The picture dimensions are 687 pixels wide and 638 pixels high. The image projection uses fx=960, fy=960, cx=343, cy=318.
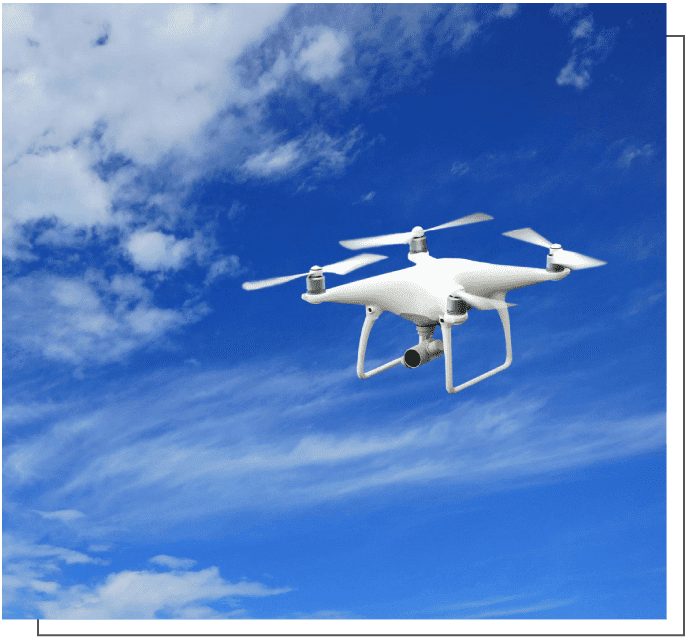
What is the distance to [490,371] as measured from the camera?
1327cm

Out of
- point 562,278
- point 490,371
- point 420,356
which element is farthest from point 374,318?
point 562,278

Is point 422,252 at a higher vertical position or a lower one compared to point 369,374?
higher

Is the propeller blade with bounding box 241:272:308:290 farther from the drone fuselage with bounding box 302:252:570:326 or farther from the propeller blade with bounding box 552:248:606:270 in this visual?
the propeller blade with bounding box 552:248:606:270

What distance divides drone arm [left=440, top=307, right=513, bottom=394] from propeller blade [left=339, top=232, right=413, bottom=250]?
1.68m

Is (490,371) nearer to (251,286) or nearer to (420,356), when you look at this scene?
(420,356)

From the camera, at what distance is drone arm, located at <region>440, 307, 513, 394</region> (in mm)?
12320

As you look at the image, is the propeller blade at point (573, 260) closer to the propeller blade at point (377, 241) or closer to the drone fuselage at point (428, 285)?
the drone fuselage at point (428, 285)

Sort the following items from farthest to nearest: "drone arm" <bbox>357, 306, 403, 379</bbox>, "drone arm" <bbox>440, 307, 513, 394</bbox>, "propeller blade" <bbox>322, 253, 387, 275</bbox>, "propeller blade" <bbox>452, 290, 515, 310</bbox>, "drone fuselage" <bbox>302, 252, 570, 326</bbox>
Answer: "drone arm" <bbox>357, 306, 403, 379</bbox>, "propeller blade" <bbox>322, 253, 387, 275</bbox>, "drone fuselage" <bbox>302, 252, 570, 326</bbox>, "drone arm" <bbox>440, 307, 513, 394</bbox>, "propeller blade" <bbox>452, 290, 515, 310</bbox>

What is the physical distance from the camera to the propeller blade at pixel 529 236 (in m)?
13.0

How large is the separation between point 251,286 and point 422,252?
101 inches

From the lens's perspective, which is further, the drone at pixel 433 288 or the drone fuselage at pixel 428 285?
the drone fuselage at pixel 428 285

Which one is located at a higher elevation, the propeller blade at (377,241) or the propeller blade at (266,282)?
the propeller blade at (377,241)

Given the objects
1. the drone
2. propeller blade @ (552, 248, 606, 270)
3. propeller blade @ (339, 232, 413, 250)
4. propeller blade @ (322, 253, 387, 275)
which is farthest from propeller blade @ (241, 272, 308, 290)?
propeller blade @ (552, 248, 606, 270)

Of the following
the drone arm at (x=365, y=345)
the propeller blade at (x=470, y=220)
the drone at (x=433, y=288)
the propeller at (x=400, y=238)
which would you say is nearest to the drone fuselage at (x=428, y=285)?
the drone at (x=433, y=288)
